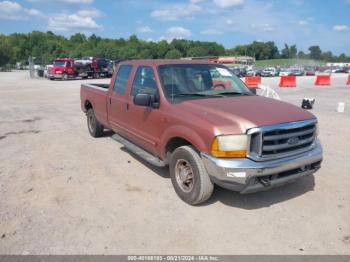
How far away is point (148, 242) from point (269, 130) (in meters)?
1.83

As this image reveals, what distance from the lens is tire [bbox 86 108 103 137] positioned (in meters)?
7.69

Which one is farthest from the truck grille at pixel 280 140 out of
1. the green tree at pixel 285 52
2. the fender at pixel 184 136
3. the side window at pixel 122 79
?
the green tree at pixel 285 52

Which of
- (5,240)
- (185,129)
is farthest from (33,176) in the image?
(185,129)

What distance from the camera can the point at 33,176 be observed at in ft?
17.6

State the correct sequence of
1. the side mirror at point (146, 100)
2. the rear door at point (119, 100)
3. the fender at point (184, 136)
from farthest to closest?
the rear door at point (119, 100) < the side mirror at point (146, 100) < the fender at point (184, 136)

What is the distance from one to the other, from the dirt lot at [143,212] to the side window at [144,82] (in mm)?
1368

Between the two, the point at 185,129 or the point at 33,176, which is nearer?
the point at 185,129

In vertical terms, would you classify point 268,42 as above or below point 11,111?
above

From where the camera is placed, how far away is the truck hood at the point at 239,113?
3.78m

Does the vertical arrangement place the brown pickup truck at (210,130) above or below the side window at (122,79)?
below

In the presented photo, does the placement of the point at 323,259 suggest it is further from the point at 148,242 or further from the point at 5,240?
the point at 5,240

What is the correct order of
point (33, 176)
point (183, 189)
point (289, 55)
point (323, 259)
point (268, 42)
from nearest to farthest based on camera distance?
point (323, 259) → point (183, 189) → point (33, 176) → point (268, 42) → point (289, 55)

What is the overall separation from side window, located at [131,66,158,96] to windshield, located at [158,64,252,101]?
17 cm

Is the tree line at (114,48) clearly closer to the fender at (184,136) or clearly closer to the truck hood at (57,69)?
the truck hood at (57,69)
